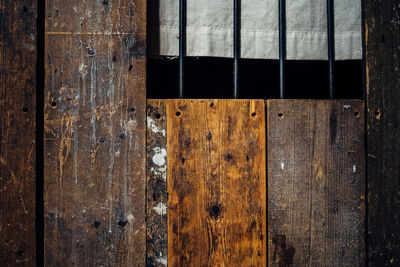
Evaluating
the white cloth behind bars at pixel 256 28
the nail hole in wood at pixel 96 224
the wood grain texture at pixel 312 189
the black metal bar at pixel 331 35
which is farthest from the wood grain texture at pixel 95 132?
the black metal bar at pixel 331 35

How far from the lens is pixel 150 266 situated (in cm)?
123

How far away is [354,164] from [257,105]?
0.63m

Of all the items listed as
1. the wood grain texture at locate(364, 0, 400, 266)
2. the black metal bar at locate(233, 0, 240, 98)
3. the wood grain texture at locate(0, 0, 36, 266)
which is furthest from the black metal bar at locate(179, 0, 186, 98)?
the wood grain texture at locate(364, 0, 400, 266)

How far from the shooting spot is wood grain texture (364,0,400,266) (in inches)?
50.1

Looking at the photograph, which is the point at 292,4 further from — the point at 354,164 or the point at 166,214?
the point at 166,214

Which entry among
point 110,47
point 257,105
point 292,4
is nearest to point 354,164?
point 257,105

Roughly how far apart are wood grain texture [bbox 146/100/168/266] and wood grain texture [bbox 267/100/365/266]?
1.85 ft

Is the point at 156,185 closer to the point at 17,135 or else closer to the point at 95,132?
the point at 95,132

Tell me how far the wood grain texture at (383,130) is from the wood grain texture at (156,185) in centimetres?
111

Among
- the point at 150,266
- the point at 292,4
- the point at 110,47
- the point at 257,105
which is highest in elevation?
the point at 292,4

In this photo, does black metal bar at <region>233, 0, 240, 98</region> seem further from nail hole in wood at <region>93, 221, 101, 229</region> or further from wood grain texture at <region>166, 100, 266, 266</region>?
nail hole in wood at <region>93, 221, 101, 229</region>

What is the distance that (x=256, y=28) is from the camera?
4.26 ft

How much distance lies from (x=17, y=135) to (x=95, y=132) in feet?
Answer: 1.27

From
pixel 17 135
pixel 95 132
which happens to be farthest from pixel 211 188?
pixel 17 135
